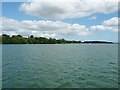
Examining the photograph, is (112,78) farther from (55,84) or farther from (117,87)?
(55,84)

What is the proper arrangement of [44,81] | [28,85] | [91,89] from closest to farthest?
[91,89], [28,85], [44,81]

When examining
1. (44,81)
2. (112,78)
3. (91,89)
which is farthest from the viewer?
(112,78)

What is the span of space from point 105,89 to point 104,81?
279 centimetres

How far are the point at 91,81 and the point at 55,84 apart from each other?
4.14 m

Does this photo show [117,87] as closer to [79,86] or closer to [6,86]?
[79,86]

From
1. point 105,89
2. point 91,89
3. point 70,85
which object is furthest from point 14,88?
point 105,89

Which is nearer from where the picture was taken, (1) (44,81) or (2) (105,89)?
(2) (105,89)

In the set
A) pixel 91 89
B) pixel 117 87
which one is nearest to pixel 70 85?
pixel 91 89

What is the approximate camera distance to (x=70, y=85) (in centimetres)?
1725

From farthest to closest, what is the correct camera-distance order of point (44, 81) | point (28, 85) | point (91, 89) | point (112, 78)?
point (112, 78) → point (44, 81) → point (28, 85) → point (91, 89)

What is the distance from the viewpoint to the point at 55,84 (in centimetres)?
1756

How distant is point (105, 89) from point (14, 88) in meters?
8.63

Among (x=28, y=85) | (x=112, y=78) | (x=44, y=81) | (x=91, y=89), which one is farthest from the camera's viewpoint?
(x=112, y=78)

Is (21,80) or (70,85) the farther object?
(21,80)
